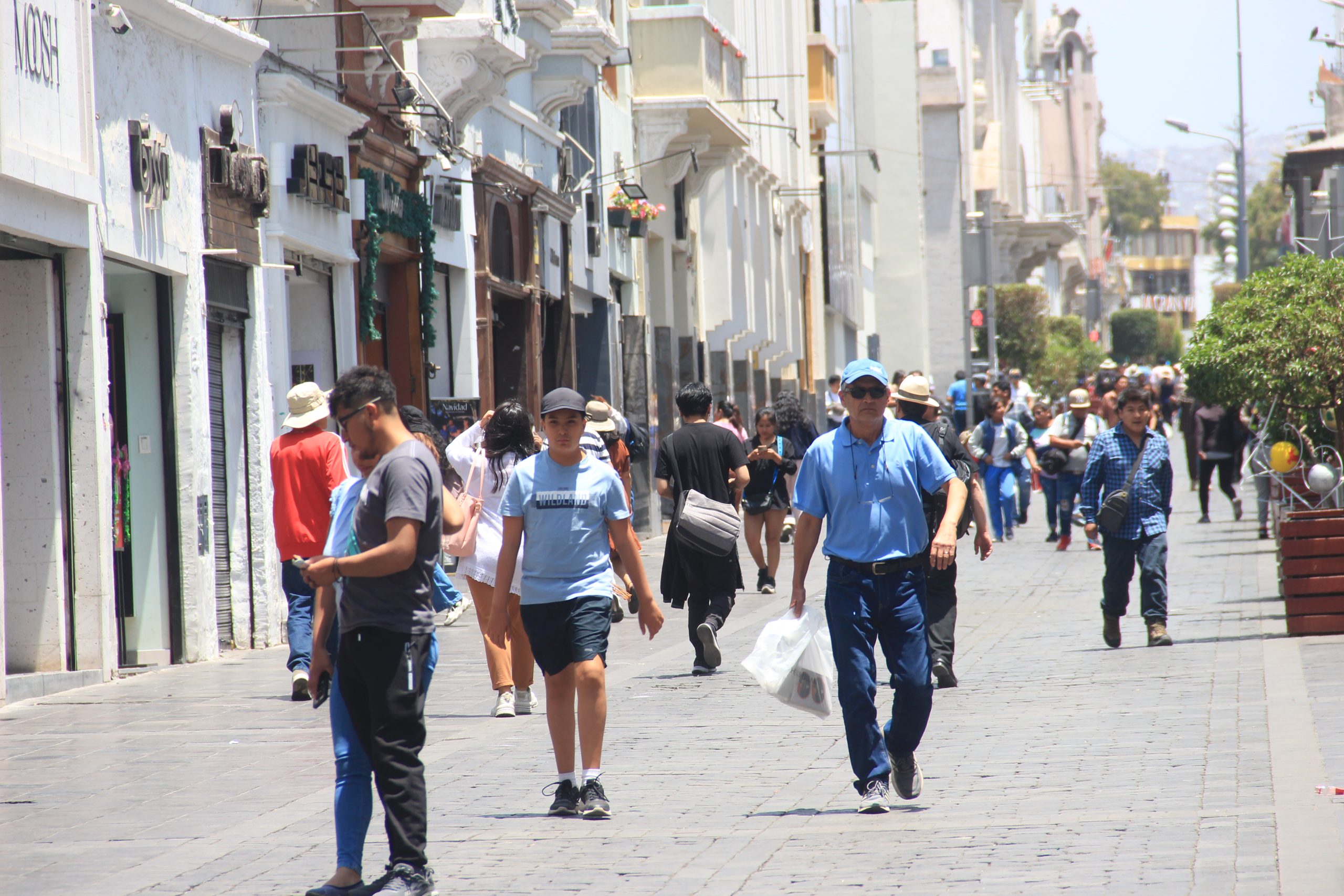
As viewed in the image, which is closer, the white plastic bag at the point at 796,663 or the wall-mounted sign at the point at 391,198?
the white plastic bag at the point at 796,663

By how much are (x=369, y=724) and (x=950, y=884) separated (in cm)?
185

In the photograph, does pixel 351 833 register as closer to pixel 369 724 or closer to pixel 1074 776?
pixel 369 724

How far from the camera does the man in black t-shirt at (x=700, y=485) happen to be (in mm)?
12406

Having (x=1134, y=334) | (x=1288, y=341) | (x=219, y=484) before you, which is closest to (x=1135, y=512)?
(x=1288, y=341)

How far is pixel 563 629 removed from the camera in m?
7.74

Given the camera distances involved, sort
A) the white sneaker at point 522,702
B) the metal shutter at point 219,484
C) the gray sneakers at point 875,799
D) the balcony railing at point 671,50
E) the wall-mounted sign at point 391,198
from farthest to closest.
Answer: the balcony railing at point 671,50
the wall-mounted sign at point 391,198
the metal shutter at point 219,484
the white sneaker at point 522,702
the gray sneakers at point 875,799

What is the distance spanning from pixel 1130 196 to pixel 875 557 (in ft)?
480

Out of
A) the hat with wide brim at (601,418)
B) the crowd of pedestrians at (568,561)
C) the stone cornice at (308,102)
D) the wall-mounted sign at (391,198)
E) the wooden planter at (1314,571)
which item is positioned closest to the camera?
the crowd of pedestrians at (568,561)

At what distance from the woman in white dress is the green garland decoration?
726 cm

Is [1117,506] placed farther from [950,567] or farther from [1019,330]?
[1019,330]

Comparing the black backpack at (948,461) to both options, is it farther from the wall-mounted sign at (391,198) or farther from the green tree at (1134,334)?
the green tree at (1134,334)

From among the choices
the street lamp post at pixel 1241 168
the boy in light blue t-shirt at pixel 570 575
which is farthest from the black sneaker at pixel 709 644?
the street lamp post at pixel 1241 168

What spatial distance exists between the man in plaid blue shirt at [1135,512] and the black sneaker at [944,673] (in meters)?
1.88

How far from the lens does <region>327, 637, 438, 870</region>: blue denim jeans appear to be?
20.0ft
